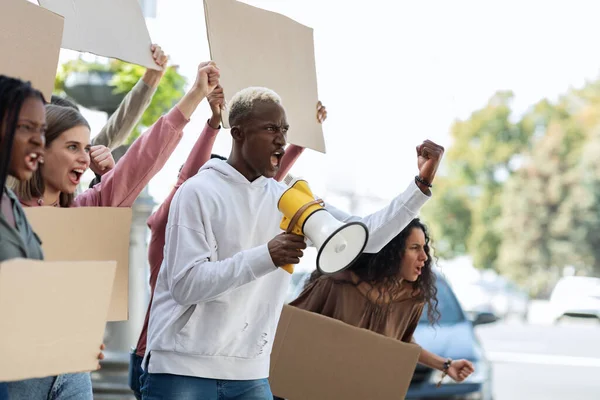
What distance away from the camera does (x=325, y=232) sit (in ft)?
8.61

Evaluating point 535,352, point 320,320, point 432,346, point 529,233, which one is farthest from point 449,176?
point 320,320

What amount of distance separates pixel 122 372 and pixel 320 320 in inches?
142

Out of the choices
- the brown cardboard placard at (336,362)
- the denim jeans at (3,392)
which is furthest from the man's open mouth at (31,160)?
the brown cardboard placard at (336,362)

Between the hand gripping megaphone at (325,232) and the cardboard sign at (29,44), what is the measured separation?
2.58ft

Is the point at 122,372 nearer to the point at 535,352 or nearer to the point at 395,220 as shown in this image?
the point at 395,220

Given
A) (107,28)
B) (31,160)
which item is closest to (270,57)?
(107,28)

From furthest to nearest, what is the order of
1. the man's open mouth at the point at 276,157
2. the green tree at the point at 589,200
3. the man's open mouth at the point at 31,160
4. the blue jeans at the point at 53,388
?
the green tree at the point at 589,200 < the man's open mouth at the point at 276,157 < the blue jeans at the point at 53,388 < the man's open mouth at the point at 31,160

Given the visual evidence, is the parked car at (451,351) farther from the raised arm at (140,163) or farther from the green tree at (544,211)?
the green tree at (544,211)

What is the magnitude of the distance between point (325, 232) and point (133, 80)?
5563 millimetres

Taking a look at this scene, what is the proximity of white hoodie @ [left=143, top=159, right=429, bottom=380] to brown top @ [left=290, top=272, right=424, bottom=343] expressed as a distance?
83 cm

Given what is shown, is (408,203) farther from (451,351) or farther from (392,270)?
(451,351)

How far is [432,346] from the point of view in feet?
22.6

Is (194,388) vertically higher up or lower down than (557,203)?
lower down

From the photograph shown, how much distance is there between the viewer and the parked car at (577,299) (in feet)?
97.2
